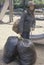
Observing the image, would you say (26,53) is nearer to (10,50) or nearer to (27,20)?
(10,50)

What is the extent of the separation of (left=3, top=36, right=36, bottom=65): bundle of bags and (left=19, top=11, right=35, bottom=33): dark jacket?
1.53 ft

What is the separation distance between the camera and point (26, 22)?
5891mm

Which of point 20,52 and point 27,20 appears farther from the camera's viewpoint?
point 27,20

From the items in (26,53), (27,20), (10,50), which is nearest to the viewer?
(26,53)

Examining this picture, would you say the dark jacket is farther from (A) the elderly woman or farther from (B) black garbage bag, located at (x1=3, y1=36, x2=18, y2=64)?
Result: (B) black garbage bag, located at (x1=3, y1=36, x2=18, y2=64)

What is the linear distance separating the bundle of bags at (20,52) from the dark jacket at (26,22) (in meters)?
0.47

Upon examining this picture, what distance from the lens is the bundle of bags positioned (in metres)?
5.18

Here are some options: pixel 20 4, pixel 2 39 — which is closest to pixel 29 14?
pixel 2 39

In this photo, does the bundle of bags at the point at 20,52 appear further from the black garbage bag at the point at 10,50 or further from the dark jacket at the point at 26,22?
the dark jacket at the point at 26,22

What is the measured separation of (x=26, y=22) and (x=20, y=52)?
3.22 ft

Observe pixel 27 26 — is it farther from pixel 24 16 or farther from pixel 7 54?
pixel 7 54

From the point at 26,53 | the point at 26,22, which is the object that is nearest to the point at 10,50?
the point at 26,53

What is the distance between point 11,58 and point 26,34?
3.08ft

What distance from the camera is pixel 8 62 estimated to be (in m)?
5.48
